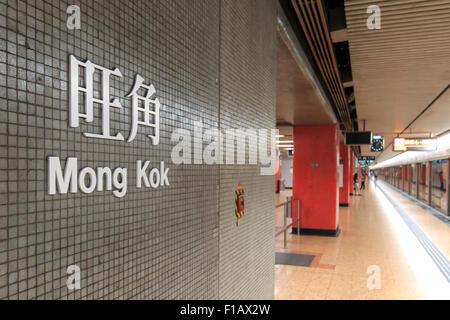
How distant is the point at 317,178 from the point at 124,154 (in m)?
7.97

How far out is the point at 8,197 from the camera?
0.81 metres

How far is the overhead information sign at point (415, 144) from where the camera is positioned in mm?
10616

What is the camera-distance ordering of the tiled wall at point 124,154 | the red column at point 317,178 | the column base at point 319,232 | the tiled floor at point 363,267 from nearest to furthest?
the tiled wall at point 124,154, the tiled floor at point 363,267, the column base at point 319,232, the red column at point 317,178

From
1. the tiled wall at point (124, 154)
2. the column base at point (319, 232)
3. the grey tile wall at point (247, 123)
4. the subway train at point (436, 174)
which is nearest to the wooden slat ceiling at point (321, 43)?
the grey tile wall at point (247, 123)

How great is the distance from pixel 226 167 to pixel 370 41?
2.90 meters

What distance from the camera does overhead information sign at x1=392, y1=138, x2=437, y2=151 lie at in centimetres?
1062

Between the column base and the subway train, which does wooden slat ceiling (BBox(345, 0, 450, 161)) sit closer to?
the column base

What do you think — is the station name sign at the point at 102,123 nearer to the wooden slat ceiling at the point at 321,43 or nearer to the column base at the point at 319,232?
the wooden slat ceiling at the point at 321,43

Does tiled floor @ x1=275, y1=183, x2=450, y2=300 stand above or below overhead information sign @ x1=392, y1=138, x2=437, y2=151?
below

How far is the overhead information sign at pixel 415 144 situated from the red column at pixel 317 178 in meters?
3.45

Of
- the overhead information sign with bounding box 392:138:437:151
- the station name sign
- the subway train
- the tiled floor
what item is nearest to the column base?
the tiled floor

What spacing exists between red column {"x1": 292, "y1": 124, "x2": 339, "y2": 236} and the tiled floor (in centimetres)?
49

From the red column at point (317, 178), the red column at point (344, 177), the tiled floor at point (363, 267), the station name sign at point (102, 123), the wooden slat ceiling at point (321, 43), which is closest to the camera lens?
the station name sign at point (102, 123)

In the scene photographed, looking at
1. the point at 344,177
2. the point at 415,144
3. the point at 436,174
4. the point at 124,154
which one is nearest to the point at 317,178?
the point at 415,144
